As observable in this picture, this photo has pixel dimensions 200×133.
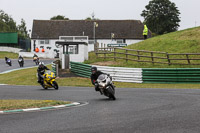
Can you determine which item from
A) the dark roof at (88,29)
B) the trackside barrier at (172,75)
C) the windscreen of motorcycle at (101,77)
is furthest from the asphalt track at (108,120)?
the dark roof at (88,29)

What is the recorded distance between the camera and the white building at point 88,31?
76.2 m

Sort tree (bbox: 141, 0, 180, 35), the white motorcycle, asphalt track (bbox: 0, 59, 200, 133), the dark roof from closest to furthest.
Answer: asphalt track (bbox: 0, 59, 200, 133) < the white motorcycle < the dark roof < tree (bbox: 141, 0, 180, 35)

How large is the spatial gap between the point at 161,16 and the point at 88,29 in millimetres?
20681

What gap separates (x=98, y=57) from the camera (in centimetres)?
3241

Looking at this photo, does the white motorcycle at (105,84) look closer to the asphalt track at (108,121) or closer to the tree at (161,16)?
the asphalt track at (108,121)

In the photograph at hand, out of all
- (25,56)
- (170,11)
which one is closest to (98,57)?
(25,56)

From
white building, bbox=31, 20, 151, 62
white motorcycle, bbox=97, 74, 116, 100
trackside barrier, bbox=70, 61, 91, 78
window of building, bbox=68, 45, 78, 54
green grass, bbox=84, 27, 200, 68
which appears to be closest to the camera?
white motorcycle, bbox=97, 74, 116, 100

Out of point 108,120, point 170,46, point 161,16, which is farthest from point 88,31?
point 108,120

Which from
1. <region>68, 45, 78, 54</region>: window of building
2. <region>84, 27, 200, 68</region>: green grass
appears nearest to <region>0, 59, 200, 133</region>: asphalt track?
<region>84, 27, 200, 68</region>: green grass

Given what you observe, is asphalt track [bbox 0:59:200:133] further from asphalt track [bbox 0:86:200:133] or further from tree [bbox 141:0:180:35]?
tree [bbox 141:0:180:35]

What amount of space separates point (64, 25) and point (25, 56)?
17.8m

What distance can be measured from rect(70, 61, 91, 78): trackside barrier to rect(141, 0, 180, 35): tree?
60186 mm

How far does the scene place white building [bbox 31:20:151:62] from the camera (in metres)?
76.2

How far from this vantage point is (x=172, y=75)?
78.5 ft
